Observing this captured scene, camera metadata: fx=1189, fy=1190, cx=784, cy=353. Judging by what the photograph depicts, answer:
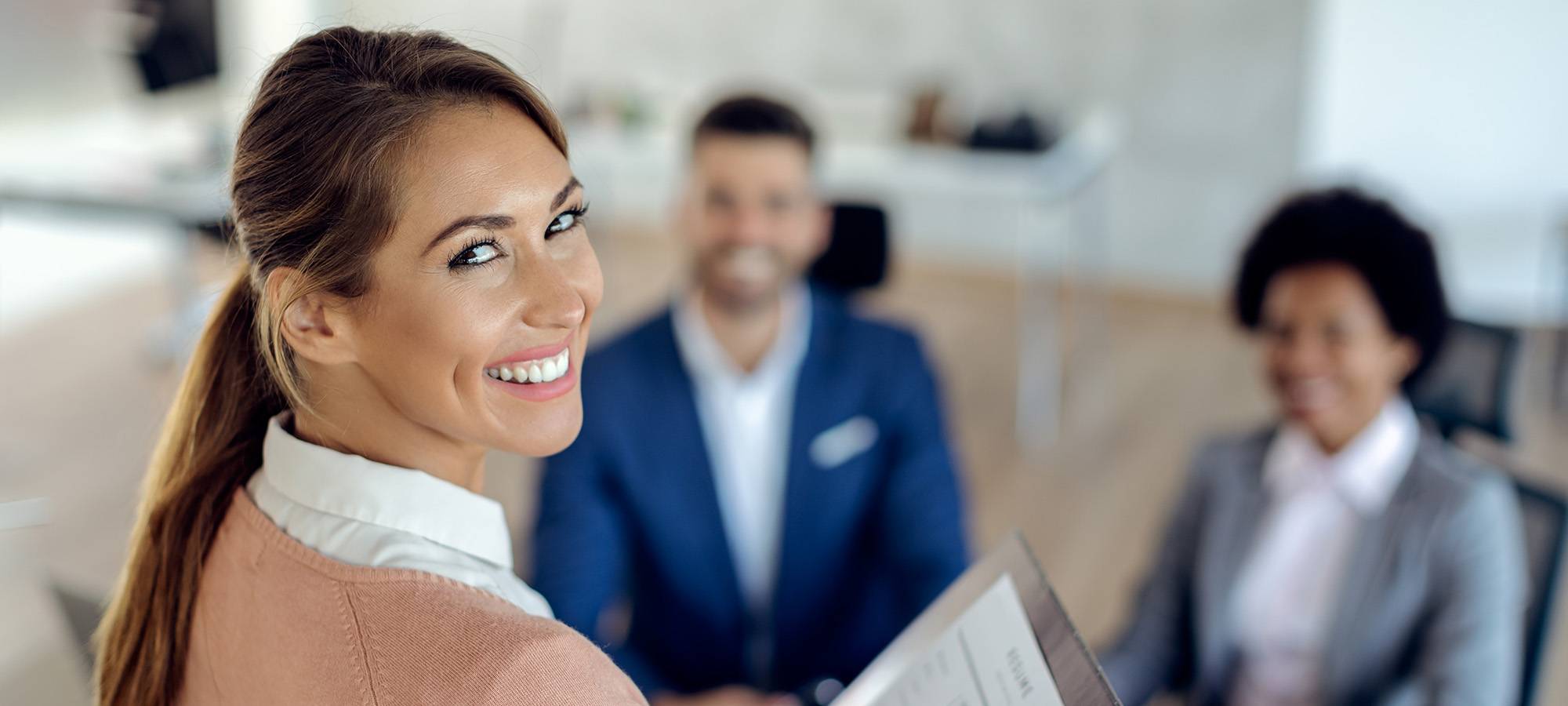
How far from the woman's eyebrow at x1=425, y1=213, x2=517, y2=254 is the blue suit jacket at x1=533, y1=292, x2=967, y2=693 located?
1129 millimetres

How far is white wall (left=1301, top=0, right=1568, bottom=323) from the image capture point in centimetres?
410

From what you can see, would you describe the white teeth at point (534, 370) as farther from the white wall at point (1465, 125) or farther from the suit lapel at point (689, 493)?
the white wall at point (1465, 125)

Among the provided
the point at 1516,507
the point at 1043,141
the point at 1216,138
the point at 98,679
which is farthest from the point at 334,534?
the point at 1216,138

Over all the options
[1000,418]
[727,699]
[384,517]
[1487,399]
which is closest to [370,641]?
[384,517]

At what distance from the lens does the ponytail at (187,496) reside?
729 mm

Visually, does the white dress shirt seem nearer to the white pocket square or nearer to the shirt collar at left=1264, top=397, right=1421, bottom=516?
the shirt collar at left=1264, top=397, right=1421, bottom=516

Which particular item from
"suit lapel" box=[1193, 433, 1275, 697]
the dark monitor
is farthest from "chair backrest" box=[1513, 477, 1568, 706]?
the dark monitor

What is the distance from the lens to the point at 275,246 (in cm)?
64

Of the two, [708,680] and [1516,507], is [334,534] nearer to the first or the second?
[708,680]

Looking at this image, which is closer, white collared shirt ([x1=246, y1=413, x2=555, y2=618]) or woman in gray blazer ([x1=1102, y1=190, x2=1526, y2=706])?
white collared shirt ([x1=246, y1=413, x2=555, y2=618])

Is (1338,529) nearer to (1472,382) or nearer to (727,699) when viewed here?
(1472,382)

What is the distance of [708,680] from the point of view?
5.92 ft

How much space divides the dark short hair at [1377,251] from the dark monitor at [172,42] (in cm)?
333

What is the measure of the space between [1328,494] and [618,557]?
1000 millimetres
